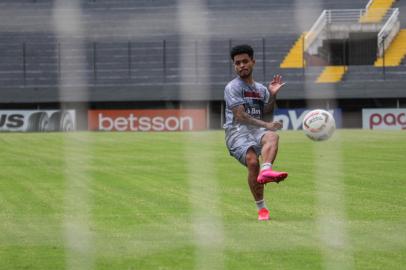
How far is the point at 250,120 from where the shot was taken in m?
7.75

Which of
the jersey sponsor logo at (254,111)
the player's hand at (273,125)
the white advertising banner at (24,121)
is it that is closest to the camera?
the player's hand at (273,125)

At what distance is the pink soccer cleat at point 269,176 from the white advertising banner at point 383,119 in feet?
63.8

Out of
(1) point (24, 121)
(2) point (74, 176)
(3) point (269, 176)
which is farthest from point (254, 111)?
(1) point (24, 121)

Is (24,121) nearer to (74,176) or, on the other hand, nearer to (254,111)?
(74,176)

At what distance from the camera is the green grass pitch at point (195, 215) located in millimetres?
5992

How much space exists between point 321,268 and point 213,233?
149cm

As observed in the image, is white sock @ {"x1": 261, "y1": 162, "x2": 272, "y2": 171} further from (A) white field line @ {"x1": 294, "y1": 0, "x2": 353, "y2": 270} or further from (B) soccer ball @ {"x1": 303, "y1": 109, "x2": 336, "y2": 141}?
(B) soccer ball @ {"x1": 303, "y1": 109, "x2": 336, "y2": 141}

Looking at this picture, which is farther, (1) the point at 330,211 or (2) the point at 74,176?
(2) the point at 74,176

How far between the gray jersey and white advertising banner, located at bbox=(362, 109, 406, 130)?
19.1 m

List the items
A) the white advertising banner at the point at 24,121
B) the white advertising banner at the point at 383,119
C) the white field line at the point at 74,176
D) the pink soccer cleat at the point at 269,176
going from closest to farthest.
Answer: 1. the white field line at the point at 74,176
2. the pink soccer cleat at the point at 269,176
3. the white advertising banner at the point at 383,119
4. the white advertising banner at the point at 24,121

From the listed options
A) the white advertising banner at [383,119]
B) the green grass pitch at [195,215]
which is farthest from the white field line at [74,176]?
the white advertising banner at [383,119]

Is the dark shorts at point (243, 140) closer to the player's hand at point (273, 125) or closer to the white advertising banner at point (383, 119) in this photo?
the player's hand at point (273, 125)

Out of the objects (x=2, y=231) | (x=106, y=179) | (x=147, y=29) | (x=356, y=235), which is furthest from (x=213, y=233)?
(x=106, y=179)

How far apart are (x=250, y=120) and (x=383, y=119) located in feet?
66.4
